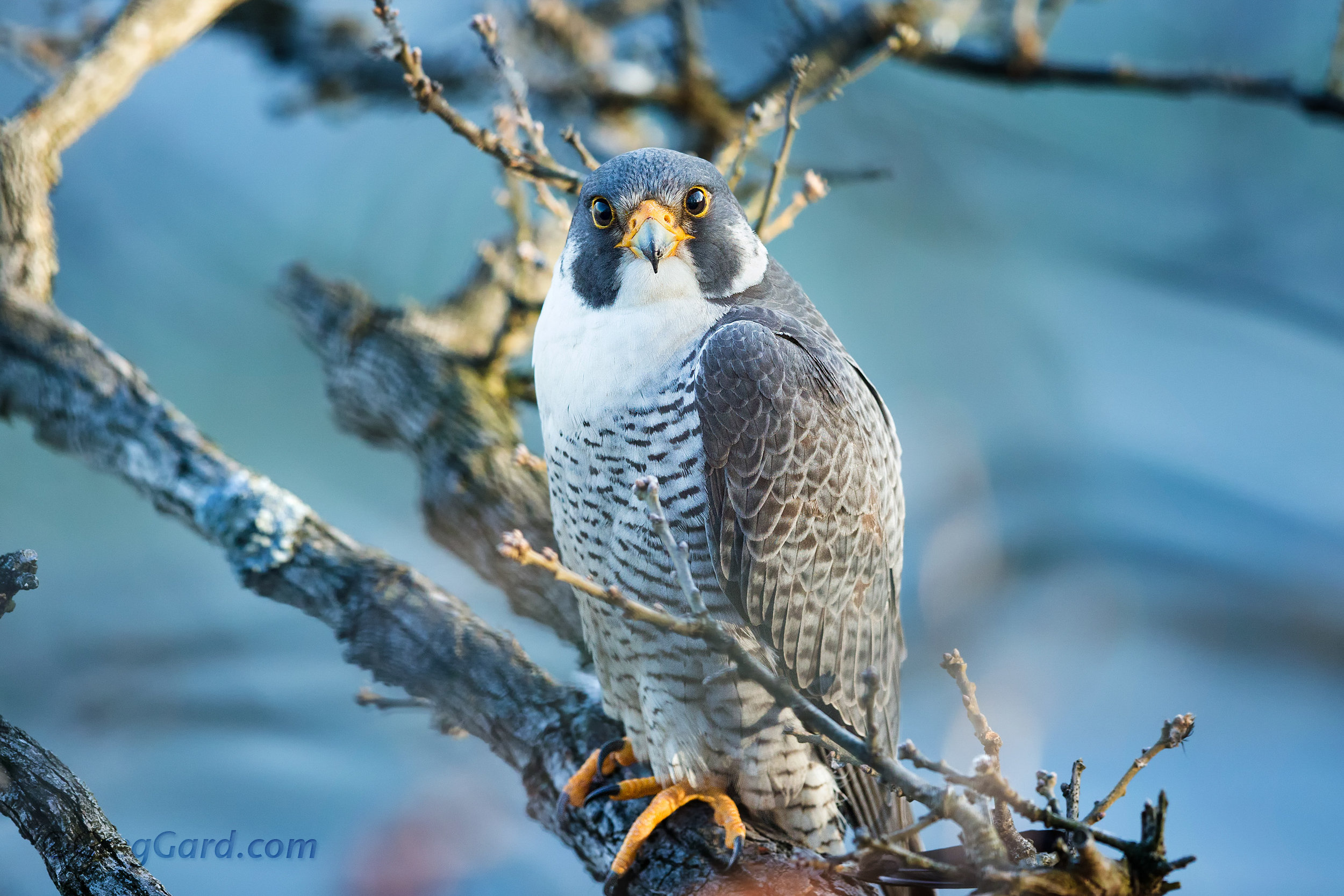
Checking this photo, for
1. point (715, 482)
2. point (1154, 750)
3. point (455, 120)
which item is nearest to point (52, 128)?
point (455, 120)

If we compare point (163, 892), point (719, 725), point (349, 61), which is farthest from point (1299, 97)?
point (163, 892)

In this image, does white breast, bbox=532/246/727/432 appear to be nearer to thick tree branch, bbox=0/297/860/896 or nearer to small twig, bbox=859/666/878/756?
thick tree branch, bbox=0/297/860/896

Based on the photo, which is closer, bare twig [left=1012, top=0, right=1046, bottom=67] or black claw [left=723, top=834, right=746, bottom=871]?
black claw [left=723, top=834, right=746, bottom=871]

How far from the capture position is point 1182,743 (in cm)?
112

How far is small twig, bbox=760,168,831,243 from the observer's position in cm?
203

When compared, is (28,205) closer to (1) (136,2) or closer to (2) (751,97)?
(1) (136,2)

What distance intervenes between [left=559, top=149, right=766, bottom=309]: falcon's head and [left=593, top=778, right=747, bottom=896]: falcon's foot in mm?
934

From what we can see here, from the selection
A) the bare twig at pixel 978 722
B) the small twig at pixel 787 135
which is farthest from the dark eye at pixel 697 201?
the bare twig at pixel 978 722

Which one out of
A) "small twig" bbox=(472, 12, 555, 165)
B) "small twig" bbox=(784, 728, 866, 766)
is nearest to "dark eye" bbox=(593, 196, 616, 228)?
"small twig" bbox=(472, 12, 555, 165)

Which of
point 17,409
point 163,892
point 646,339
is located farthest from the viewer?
point 17,409

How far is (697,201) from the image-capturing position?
168cm

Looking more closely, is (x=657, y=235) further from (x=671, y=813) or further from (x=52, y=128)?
(x=52, y=128)

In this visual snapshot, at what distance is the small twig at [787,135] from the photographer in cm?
189

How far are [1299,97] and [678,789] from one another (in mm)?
2875
